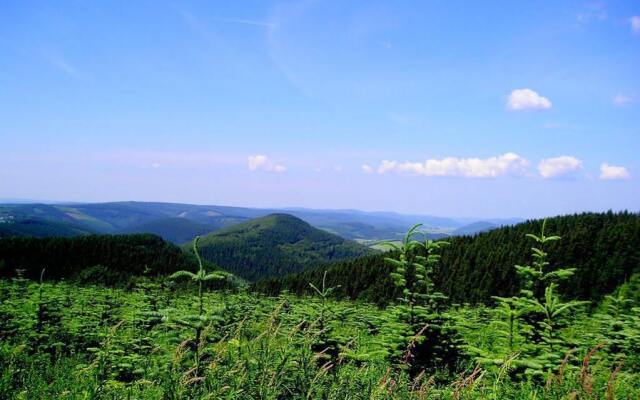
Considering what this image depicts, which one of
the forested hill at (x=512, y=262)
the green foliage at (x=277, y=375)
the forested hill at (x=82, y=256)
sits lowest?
the forested hill at (x=82, y=256)

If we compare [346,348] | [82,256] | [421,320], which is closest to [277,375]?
[346,348]

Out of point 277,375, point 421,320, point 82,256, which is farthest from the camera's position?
point 82,256

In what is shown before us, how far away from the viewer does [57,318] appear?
1320 cm

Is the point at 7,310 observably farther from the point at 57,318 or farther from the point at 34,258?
the point at 34,258

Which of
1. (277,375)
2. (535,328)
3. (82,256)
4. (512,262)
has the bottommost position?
(82,256)

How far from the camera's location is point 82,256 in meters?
114

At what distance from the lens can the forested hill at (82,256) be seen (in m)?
107

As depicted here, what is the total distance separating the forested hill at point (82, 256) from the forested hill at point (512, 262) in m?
44.5

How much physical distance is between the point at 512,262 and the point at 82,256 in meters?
113

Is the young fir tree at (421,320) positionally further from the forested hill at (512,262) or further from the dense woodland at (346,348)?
the forested hill at (512,262)

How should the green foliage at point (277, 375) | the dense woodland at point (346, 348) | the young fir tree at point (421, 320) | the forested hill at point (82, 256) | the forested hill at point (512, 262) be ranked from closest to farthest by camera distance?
the green foliage at point (277, 375) → the dense woodland at point (346, 348) → the young fir tree at point (421, 320) → the forested hill at point (512, 262) → the forested hill at point (82, 256)

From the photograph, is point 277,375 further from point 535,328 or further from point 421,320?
point 535,328

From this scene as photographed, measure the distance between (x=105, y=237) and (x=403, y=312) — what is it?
138m

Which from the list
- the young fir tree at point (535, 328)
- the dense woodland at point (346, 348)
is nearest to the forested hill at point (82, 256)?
the dense woodland at point (346, 348)
